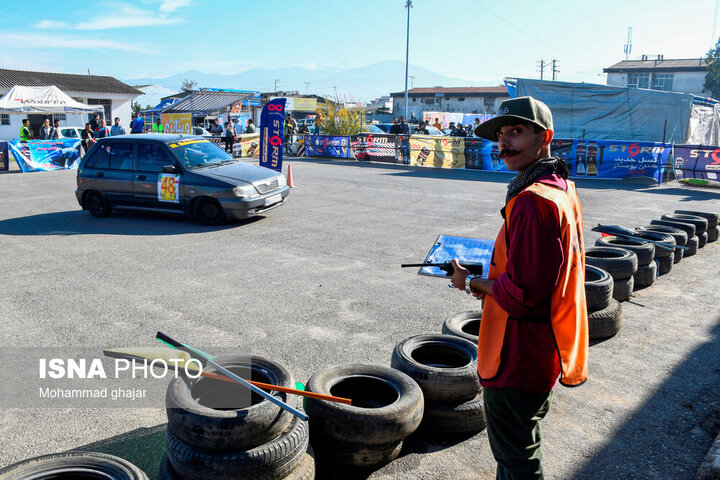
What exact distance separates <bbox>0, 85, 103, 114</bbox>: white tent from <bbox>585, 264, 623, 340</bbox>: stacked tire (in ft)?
86.9

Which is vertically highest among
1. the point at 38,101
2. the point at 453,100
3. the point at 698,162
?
the point at 453,100

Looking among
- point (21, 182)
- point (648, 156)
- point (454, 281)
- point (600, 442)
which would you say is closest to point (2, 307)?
point (454, 281)

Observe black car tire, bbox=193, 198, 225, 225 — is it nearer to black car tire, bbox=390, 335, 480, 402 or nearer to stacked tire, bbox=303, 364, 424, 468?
black car tire, bbox=390, 335, 480, 402

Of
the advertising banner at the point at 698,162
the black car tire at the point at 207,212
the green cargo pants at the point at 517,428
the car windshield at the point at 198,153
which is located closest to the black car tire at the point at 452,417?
the green cargo pants at the point at 517,428

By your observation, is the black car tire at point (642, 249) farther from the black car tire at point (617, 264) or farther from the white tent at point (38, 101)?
the white tent at point (38, 101)

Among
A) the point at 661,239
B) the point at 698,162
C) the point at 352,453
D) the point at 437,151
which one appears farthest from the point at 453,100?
the point at 352,453

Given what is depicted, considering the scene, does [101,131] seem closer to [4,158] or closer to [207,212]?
[4,158]

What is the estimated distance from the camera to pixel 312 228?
1023 centimetres

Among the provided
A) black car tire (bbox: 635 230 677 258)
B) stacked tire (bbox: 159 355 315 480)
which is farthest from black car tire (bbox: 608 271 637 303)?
stacked tire (bbox: 159 355 315 480)

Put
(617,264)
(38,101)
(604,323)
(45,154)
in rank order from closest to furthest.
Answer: (604,323)
(617,264)
(45,154)
(38,101)

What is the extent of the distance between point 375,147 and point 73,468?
2221 centimetres

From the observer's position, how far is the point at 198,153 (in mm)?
11195

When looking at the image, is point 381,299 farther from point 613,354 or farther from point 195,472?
point 195,472

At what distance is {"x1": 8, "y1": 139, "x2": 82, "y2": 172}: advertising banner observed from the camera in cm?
1994
